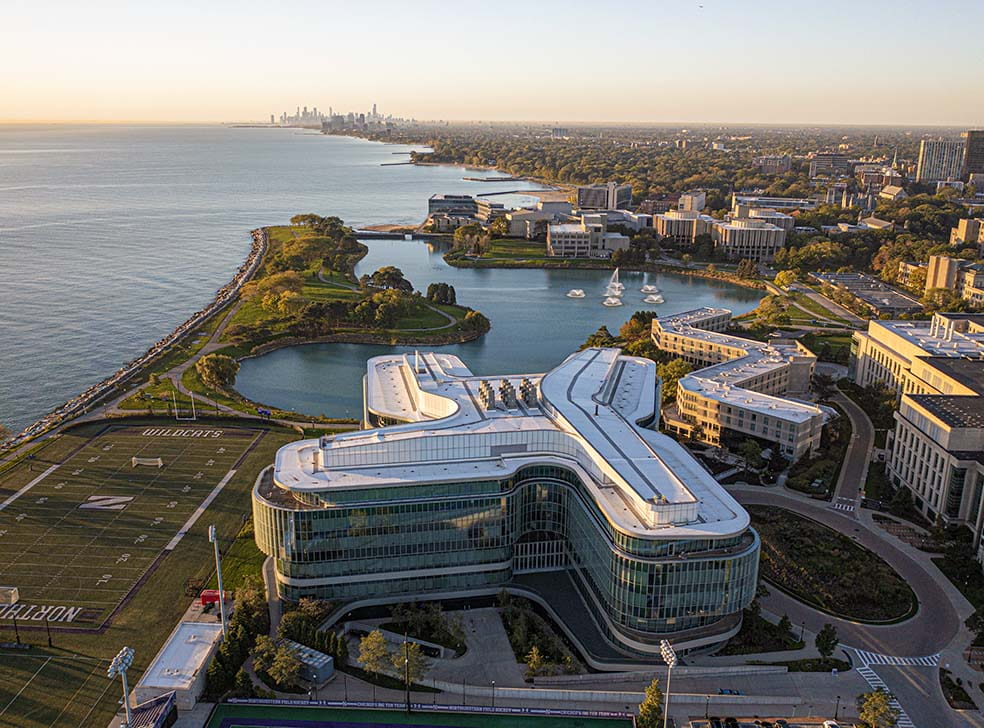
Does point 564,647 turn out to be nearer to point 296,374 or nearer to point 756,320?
point 296,374

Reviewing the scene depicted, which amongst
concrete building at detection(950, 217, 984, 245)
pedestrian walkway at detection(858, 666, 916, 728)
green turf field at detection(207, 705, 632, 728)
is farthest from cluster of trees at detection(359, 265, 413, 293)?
concrete building at detection(950, 217, 984, 245)

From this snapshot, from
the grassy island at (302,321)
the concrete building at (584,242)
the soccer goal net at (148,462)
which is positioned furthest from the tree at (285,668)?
the concrete building at (584,242)

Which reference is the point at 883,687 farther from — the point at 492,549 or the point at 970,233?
the point at 970,233

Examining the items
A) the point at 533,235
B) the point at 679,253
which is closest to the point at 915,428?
the point at 679,253

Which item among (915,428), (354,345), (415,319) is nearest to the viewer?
(915,428)

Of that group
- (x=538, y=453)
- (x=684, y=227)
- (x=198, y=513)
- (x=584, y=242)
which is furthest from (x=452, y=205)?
(x=538, y=453)

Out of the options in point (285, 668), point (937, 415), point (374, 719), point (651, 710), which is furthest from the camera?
point (937, 415)

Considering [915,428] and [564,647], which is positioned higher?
[915,428]
